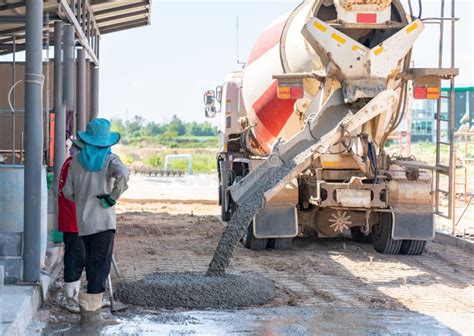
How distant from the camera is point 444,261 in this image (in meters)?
10.7

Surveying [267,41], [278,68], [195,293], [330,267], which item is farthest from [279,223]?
[195,293]

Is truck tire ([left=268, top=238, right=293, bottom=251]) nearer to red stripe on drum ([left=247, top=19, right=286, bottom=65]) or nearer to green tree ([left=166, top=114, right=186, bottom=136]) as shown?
red stripe on drum ([left=247, top=19, right=286, bottom=65])

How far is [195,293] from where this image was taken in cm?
764

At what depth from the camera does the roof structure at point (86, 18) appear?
1038 centimetres

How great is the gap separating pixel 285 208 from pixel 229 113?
3.94m

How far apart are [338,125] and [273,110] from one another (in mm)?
1712

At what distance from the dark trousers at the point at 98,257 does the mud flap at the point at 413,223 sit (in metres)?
4.87

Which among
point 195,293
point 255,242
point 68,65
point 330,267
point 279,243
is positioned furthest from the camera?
point 279,243

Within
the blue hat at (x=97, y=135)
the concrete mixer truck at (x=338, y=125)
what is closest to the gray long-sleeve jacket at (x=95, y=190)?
the blue hat at (x=97, y=135)

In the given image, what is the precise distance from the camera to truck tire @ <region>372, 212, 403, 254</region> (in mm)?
11008

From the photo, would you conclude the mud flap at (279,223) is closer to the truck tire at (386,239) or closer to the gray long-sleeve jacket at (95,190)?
the truck tire at (386,239)

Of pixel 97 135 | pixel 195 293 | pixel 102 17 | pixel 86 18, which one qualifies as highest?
pixel 102 17

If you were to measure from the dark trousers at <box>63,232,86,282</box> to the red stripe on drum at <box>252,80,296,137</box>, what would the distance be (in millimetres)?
4459

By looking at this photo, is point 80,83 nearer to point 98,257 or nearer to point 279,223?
point 279,223
